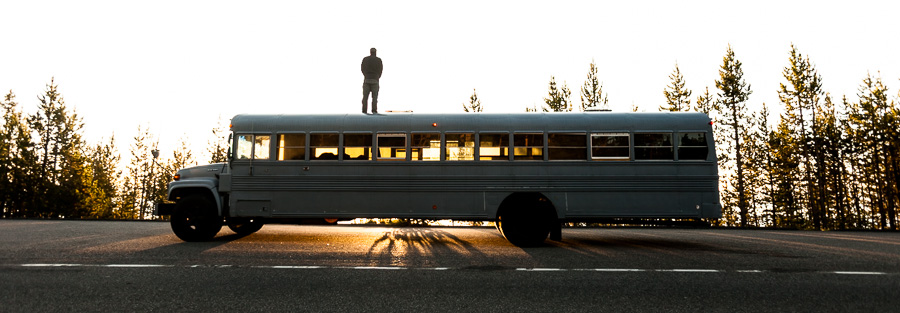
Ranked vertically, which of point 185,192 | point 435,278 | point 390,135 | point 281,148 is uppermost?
point 390,135

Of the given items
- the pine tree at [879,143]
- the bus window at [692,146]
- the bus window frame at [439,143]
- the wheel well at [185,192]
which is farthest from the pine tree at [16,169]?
the pine tree at [879,143]

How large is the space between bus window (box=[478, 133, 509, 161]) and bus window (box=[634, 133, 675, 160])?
101 inches

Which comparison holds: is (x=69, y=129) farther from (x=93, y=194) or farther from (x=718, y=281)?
(x=718, y=281)

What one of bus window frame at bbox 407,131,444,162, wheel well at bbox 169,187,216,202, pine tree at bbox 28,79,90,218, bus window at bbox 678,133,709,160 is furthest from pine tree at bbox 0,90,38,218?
bus window at bbox 678,133,709,160

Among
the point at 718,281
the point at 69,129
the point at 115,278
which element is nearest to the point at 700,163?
the point at 718,281

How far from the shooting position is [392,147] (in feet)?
29.8

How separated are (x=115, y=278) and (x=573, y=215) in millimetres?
7253

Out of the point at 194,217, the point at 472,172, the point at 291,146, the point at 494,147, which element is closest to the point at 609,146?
the point at 494,147

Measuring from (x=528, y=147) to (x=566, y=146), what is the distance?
75 centimetres

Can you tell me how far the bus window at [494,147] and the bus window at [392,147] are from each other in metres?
1.55

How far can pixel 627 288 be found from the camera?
5.07 m

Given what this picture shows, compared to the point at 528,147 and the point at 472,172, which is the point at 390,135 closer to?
the point at 472,172

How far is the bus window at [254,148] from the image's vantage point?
930 cm

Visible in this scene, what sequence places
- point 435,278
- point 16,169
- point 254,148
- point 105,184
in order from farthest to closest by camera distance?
point 105,184 < point 16,169 < point 254,148 < point 435,278
